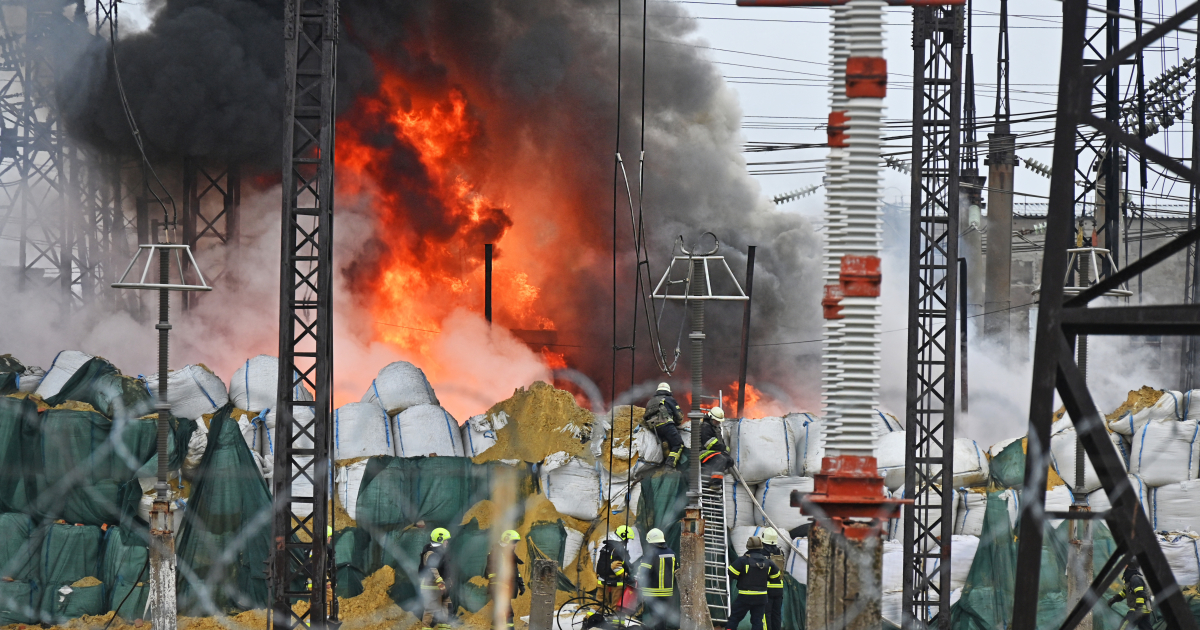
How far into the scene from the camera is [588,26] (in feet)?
97.3

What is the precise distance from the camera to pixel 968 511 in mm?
14938

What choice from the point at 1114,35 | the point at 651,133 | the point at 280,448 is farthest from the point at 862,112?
the point at 651,133

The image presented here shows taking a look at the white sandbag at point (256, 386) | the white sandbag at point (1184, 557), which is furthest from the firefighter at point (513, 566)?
the white sandbag at point (1184, 557)

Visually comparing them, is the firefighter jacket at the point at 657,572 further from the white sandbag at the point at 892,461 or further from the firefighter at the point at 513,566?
the white sandbag at the point at 892,461

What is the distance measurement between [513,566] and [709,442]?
3.16 m

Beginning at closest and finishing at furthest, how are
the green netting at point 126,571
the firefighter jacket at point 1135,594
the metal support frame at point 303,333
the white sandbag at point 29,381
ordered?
the metal support frame at point 303,333
the firefighter jacket at point 1135,594
the green netting at point 126,571
the white sandbag at point 29,381

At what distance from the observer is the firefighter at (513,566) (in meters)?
11.8

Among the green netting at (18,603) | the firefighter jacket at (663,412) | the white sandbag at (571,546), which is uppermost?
the firefighter jacket at (663,412)

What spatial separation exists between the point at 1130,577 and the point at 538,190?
66.8 feet

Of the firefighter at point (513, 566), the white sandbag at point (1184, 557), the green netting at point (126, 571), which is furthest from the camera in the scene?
the green netting at point (126, 571)

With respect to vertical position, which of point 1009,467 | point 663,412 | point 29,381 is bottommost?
point 1009,467

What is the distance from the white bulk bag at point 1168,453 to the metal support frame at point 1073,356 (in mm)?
11018

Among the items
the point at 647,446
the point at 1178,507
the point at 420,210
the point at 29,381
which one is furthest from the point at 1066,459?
the point at 420,210

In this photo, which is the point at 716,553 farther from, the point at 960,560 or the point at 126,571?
the point at 126,571
